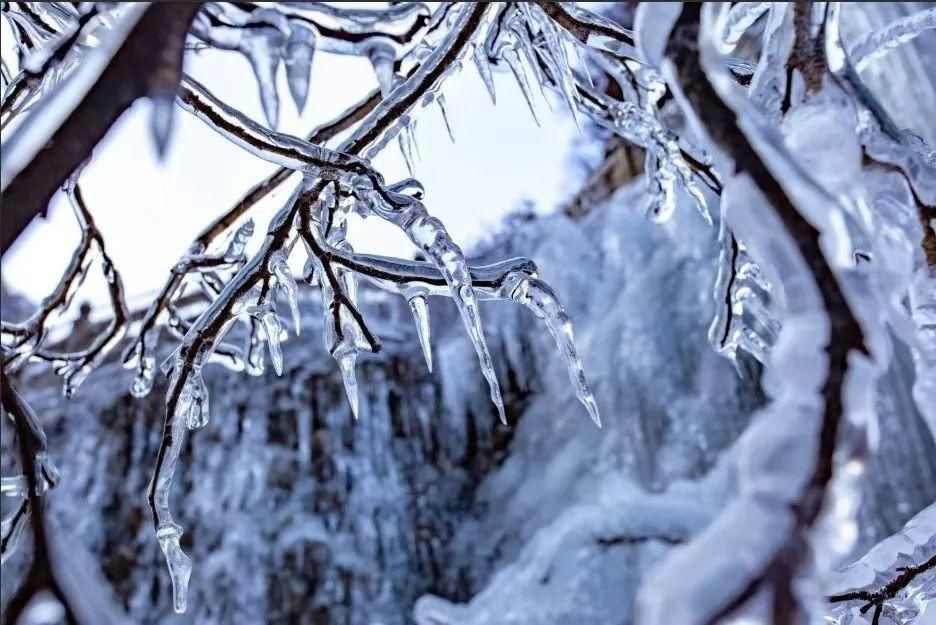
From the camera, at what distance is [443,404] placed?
251 inches

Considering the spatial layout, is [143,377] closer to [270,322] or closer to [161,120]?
[270,322]

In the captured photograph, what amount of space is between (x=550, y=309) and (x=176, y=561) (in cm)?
49

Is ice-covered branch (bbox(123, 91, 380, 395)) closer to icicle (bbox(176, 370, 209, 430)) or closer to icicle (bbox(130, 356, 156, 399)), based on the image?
icicle (bbox(130, 356, 156, 399))

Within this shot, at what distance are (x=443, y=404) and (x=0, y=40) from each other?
16.5 feet

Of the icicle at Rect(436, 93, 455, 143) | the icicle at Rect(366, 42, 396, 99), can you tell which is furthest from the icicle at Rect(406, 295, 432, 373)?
the icicle at Rect(436, 93, 455, 143)

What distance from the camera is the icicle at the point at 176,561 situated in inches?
35.0

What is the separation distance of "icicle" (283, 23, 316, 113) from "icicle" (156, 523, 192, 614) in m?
0.49

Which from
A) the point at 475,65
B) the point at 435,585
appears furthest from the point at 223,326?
the point at 435,585

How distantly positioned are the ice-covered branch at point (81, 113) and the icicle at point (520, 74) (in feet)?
2.87

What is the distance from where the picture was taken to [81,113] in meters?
0.37

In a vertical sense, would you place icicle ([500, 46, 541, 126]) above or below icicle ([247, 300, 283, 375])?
above

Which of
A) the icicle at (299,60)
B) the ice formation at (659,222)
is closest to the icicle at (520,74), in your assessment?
the ice formation at (659,222)

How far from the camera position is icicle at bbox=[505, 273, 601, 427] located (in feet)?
2.87

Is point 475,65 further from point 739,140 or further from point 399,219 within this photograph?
point 739,140
